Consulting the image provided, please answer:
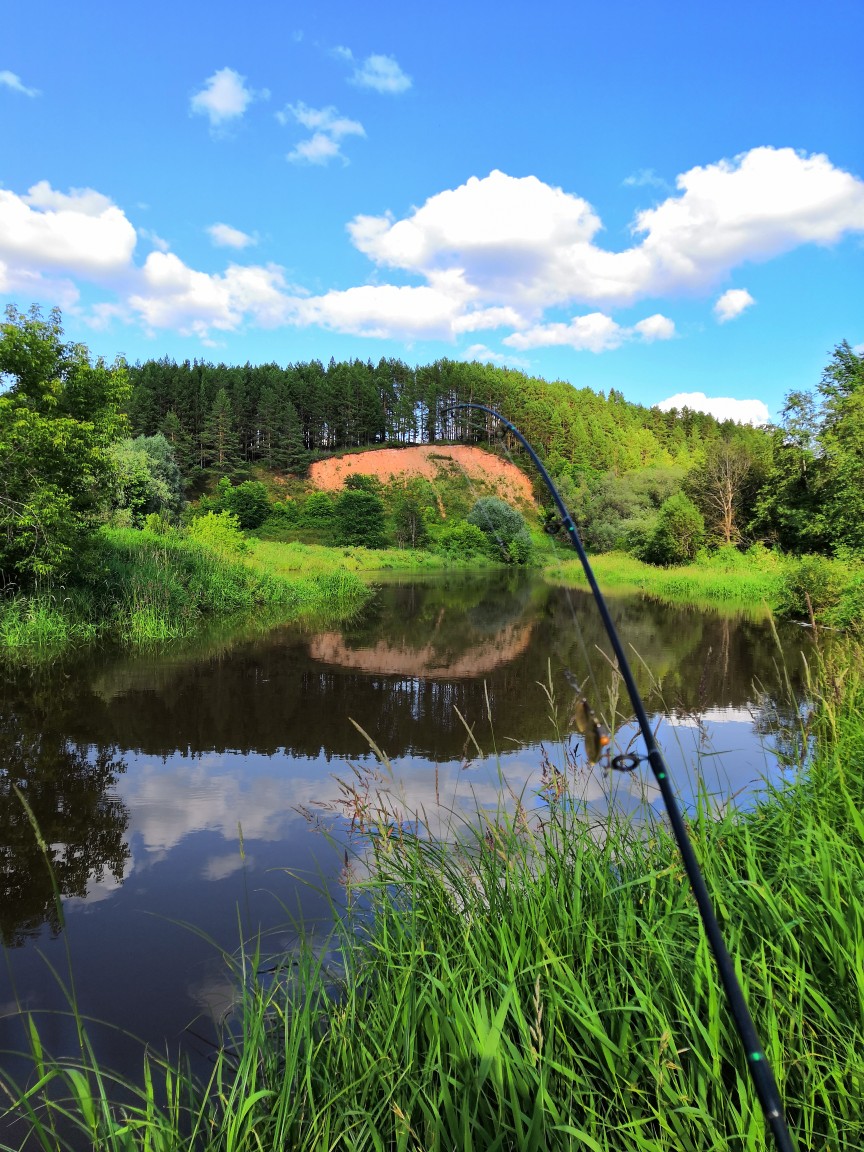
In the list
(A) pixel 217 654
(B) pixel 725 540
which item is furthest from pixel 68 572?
(B) pixel 725 540

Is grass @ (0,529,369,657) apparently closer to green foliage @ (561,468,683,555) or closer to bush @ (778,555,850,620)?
bush @ (778,555,850,620)

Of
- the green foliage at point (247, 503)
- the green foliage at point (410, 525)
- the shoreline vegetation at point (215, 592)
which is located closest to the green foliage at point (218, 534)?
the shoreline vegetation at point (215, 592)

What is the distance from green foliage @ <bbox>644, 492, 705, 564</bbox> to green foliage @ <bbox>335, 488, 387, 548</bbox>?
1049 inches

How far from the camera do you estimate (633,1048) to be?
2.16 m

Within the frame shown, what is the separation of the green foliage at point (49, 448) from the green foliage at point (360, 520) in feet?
144

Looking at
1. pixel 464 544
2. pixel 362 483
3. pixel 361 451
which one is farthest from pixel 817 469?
pixel 361 451

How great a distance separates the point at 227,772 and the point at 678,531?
124 feet

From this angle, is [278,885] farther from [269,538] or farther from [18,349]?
[269,538]

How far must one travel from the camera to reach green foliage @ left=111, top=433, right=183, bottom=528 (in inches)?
1278

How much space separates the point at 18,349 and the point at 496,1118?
1563 cm

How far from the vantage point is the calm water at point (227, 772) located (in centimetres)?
380

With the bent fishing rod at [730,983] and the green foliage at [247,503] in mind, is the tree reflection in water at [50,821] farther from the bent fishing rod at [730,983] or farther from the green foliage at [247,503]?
the green foliage at [247,503]

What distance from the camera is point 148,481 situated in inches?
1441

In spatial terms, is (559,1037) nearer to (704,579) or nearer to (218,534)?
(218,534)
